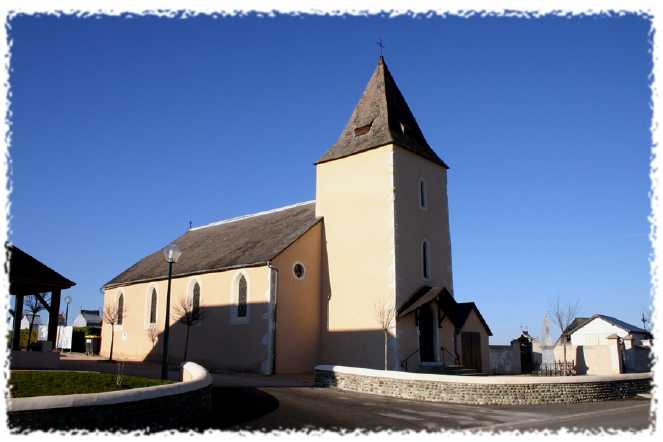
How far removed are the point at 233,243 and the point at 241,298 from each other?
5.19m

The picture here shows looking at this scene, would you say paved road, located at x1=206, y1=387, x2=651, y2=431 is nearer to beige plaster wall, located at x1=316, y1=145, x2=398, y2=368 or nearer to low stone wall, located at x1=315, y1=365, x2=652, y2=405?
low stone wall, located at x1=315, y1=365, x2=652, y2=405

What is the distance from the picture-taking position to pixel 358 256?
25.8 meters

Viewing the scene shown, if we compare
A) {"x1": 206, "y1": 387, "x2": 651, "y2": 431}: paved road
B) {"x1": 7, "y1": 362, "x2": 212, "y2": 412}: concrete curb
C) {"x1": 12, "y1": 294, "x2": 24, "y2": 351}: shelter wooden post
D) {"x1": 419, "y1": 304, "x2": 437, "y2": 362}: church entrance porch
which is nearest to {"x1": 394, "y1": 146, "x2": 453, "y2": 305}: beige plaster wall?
{"x1": 419, "y1": 304, "x2": 437, "y2": 362}: church entrance porch

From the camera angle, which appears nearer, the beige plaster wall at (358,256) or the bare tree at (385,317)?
the bare tree at (385,317)

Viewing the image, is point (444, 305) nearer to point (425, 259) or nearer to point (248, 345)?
point (425, 259)

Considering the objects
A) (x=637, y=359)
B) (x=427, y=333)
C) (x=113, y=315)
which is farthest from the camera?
(x=113, y=315)

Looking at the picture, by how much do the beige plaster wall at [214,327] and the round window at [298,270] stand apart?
5.25ft

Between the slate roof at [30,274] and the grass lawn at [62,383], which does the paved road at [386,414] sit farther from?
the slate roof at [30,274]

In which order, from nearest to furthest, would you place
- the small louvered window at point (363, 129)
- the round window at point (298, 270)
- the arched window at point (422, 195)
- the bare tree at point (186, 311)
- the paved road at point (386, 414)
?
the paved road at point (386, 414) < the round window at point (298, 270) < the arched window at point (422, 195) < the bare tree at point (186, 311) < the small louvered window at point (363, 129)

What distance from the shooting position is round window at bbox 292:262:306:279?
2606 cm

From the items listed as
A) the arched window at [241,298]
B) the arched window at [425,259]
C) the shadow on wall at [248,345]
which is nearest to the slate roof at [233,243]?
the arched window at [241,298]

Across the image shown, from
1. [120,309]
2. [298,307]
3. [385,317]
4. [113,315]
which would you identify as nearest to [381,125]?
[385,317]

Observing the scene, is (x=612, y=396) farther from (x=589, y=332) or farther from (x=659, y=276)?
(x=589, y=332)

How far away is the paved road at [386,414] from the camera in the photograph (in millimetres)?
11719
